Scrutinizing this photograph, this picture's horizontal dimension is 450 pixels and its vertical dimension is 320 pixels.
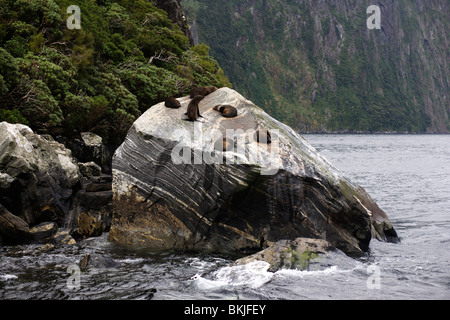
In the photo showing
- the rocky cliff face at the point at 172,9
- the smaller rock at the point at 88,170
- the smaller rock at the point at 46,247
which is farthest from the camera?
the rocky cliff face at the point at 172,9

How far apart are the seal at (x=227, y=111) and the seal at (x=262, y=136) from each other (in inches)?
49.6

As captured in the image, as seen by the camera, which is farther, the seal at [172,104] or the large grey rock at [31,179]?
the seal at [172,104]

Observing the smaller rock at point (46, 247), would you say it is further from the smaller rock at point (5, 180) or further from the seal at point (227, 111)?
the seal at point (227, 111)

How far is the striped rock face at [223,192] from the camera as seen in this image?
13742 mm

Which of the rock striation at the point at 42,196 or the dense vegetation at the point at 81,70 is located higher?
the dense vegetation at the point at 81,70

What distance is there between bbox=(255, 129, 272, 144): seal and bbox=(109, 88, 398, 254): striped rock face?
1.2 inches

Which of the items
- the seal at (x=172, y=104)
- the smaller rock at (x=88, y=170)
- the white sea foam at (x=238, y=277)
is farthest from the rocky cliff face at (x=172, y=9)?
the white sea foam at (x=238, y=277)

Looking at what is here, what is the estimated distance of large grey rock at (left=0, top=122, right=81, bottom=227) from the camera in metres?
14.3

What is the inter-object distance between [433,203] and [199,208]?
16.0m

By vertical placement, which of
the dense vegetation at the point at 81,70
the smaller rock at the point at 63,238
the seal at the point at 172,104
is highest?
the dense vegetation at the point at 81,70

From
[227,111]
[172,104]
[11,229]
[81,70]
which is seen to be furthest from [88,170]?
[227,111]

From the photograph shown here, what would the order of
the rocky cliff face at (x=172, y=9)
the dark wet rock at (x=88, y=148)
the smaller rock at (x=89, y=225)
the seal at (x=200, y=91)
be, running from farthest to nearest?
the rocky cliff face at (x=172, y=9) → the dark wet rock at (x=88, y=148) → the seal at (x=200, y=91) → the smaller rock at (x=89, y=225)

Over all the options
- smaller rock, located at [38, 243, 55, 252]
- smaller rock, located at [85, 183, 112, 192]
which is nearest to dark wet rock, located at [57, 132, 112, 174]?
smaller rock, located at [85, 183, 112, 192]

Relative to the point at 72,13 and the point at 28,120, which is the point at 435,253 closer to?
the point at 28,120
